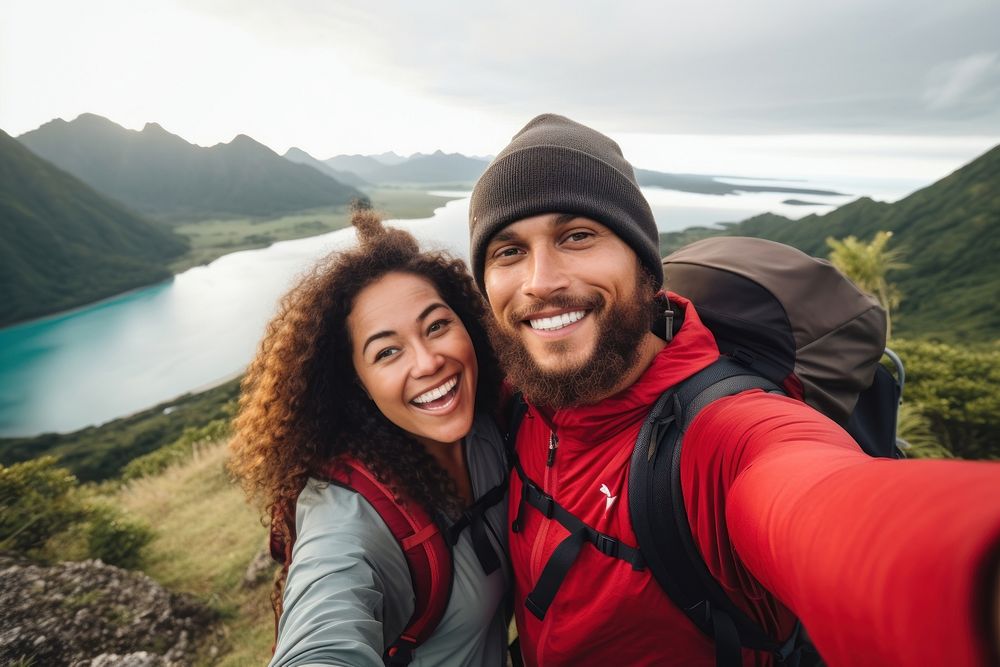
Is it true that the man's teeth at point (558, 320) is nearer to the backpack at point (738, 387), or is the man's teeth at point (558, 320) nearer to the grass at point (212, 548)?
the backpack at point (738, 387)

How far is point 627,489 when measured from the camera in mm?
1662

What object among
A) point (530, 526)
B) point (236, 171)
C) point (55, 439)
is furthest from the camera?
point (236, 171)

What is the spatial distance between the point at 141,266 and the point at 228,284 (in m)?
22.8

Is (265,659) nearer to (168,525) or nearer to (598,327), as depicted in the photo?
(598,327)

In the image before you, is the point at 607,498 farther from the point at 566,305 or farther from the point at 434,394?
the point at 434,394

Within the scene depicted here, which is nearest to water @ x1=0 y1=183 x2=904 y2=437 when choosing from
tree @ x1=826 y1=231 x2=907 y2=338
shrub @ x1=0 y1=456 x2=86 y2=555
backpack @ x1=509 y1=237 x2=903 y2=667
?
tree @ x1=826 y1=231 x2=907 y2=338

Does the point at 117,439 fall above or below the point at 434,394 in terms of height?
→ below

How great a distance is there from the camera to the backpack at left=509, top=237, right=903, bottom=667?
1524 millimetres

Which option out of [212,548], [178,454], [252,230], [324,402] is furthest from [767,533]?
[252,230]

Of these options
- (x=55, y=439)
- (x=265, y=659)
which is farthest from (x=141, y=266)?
(x=265, y=659)

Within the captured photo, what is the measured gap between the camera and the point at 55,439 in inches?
1603

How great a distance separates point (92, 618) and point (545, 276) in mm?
5206

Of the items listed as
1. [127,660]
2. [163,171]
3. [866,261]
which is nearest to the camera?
[127,660]

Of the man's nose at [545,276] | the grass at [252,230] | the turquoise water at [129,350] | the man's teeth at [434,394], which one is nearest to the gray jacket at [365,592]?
the man's teeth at [434,394]
